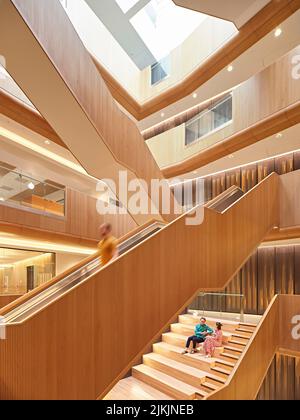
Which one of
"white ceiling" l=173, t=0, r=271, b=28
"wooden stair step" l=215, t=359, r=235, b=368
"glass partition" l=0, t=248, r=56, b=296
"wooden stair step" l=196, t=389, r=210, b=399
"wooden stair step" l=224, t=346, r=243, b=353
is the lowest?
"wooden stair step" l=196, t=389, r=210, b=399


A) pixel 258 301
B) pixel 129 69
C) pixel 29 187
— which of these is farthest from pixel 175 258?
pixel 129 69

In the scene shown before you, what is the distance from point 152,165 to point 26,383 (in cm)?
586

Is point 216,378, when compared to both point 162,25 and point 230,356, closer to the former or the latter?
point 230,356

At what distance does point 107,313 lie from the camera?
11.8 feet

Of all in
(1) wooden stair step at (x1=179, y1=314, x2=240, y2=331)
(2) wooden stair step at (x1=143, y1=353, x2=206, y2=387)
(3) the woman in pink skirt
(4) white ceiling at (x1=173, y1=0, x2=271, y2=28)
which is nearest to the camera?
(2) wooden stair step at (x1=143, y1=353, x2=206, y2=387)

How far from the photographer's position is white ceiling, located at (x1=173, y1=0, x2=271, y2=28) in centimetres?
731

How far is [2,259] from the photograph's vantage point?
10.1 m

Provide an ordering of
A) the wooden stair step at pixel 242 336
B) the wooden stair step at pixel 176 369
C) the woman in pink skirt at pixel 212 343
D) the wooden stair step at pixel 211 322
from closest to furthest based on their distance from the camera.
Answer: the wooden stair step at pixel 176 369 < the woman in pink skirt at pixel 212 343 < the wooden stair step at pixel 242 336 < the wooden stair step at pixel 211 322

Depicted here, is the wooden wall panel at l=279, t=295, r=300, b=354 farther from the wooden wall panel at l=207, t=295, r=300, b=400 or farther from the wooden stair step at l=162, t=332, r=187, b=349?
the wooden stair step at l=162, t=332, r=187, b=349

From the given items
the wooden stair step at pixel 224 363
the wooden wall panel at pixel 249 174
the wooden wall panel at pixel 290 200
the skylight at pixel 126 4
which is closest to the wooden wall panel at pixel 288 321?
the wooden stair step at pixel 224 363

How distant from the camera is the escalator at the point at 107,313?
9.57 feet

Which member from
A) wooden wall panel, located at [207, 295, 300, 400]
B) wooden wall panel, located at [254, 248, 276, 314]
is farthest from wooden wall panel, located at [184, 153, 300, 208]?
wooden wall panel, located at [207, 295, 300, 400]

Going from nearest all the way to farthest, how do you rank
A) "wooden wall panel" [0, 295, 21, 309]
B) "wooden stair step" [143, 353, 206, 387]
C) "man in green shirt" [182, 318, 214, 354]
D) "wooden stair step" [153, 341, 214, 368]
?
"wooden stair step" [143, 353, 206, 387] < "wooden stair step" [153, 341, 214, 368] < "man in green shirt" [182, 318, 214, 354] < "wooden wall panel" [0, 295, 21, 309]

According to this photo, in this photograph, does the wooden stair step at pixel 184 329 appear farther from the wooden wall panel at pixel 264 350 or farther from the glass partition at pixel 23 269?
the glass partition at pixel 23 269
